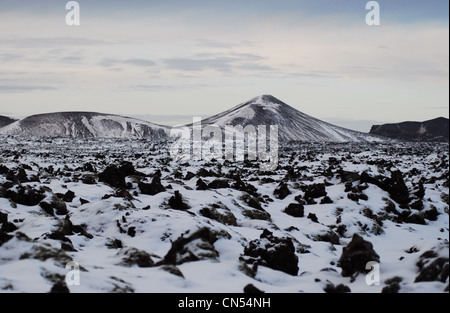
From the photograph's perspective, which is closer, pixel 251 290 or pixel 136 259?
pixel 251 290

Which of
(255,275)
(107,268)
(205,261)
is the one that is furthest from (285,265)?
(107,268)

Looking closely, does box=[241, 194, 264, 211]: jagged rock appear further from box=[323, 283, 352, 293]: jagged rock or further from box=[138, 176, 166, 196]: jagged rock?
box=[323, 283, 352, 293]: jagged rock

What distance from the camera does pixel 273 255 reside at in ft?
44.5

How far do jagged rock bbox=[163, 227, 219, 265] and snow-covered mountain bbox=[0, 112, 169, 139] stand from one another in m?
169

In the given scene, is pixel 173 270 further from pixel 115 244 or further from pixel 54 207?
pixel 54 207

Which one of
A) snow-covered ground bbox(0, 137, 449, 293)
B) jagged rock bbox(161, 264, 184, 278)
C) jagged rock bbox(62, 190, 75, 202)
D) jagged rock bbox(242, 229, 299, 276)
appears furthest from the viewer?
jagged rock bbox(62, 190, 75, 202)

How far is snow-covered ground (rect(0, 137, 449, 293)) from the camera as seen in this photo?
10336 mm

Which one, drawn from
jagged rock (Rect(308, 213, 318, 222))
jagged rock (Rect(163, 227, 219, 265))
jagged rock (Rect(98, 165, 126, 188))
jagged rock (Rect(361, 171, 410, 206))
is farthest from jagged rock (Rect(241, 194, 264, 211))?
jagged rock (Rect(163, 227, 219, 265))

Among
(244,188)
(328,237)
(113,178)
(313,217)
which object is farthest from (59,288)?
(244,188)

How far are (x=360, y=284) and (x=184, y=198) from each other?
12435mm

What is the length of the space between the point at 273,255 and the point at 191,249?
105 inches

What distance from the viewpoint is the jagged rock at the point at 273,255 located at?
13336mm

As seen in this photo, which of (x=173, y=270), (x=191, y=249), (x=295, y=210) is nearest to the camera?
(x=173, y=270)

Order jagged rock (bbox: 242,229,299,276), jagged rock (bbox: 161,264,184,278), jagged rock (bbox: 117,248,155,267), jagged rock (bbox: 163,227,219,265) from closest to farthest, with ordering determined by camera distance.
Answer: jagged rock (bbox: 161,264,184,278) → jagged rock (bbox: 117,248,155,267) → jagged rock (bbox: 163,227,219,265) → jagged rock (bbox: 242,229,299,276)
